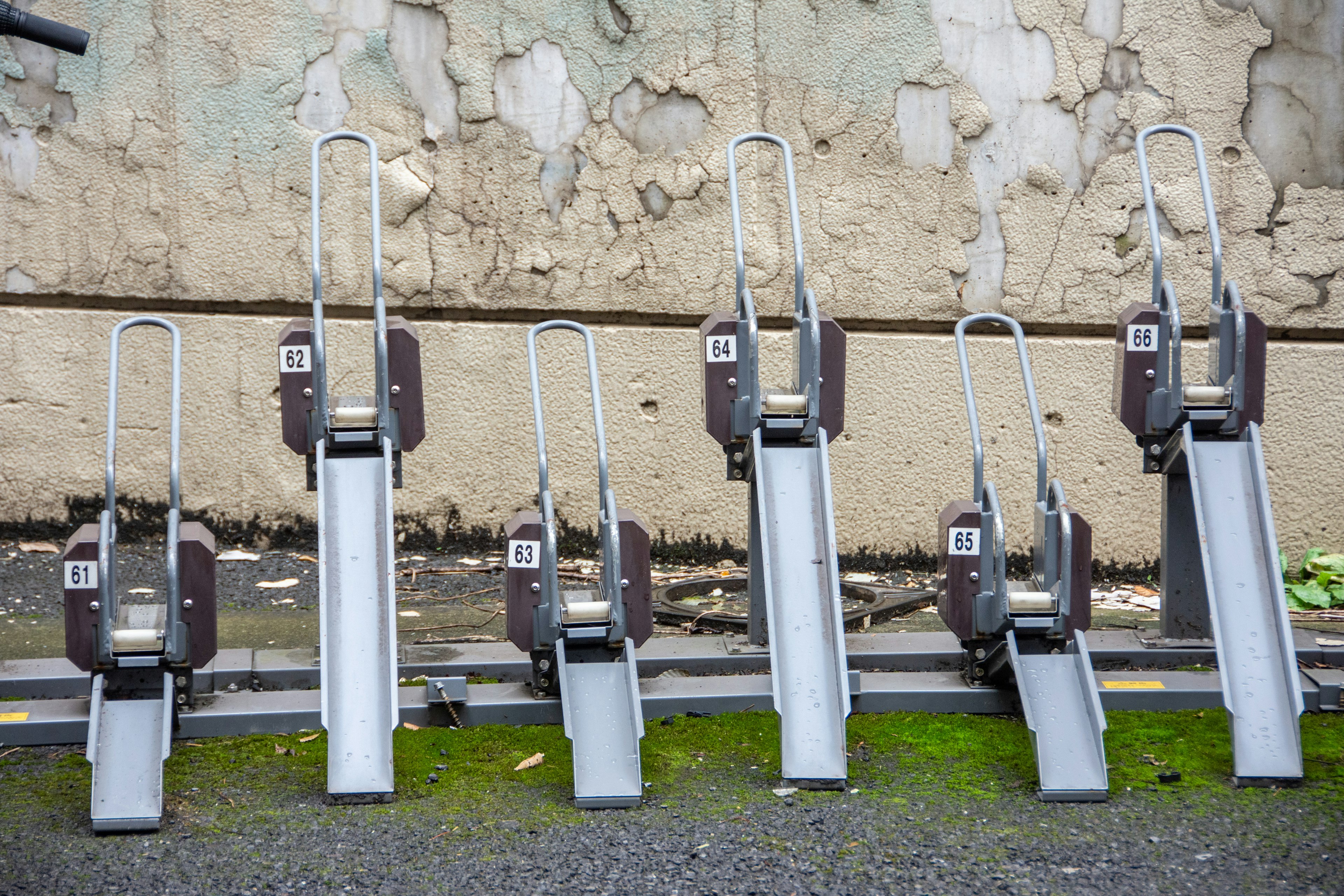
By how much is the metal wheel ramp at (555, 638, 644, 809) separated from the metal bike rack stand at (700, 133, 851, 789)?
404 millimetres

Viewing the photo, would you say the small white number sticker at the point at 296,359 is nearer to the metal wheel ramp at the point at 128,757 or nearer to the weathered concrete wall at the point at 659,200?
the metal wheel ramp at the point at 128,757

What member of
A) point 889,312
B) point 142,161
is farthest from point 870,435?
point 142,161

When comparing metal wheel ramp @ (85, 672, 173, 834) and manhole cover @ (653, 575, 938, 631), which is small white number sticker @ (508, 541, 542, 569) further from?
manhole cover @ (653, 575, 938, 631)

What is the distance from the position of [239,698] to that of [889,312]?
305 centimetres

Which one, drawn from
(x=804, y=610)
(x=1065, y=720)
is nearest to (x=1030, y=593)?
(x=1065, y=720)

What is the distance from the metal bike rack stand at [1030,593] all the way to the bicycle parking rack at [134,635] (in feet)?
6.73

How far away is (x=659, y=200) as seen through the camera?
5098 millimetres

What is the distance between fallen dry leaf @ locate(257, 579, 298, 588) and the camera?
486cm

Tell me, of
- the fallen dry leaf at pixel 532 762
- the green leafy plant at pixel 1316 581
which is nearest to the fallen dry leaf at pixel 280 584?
the fallen dry leaf at pixel 532 762

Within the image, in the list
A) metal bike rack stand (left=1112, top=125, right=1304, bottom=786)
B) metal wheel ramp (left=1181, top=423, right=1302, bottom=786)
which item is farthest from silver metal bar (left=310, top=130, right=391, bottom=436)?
metal wheel ramp (left=1181, top=423, right=1302, bottom=786)

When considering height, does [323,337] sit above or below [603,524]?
above

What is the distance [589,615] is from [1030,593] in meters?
1.25

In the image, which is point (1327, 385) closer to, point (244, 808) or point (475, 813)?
point (475, 813)

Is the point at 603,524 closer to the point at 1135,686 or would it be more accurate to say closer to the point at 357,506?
the point at 357,506
